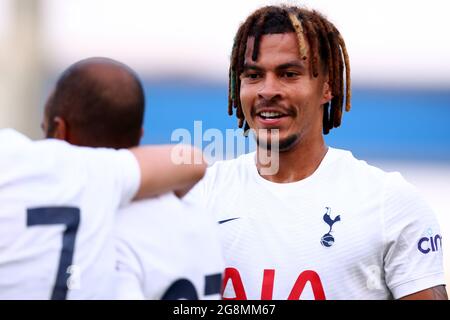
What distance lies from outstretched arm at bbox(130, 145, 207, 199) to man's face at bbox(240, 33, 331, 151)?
0.91 metres

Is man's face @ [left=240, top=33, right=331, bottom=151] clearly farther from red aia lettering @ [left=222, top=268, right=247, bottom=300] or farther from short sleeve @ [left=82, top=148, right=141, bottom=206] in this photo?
short sleeve @ [left=82, top=148, right=141, bottom=206]

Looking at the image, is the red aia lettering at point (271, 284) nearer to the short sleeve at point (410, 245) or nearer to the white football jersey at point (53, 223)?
the short sleeve at point (410, 245)

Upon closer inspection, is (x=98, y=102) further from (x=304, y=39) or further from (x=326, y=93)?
(x=326, y=93)

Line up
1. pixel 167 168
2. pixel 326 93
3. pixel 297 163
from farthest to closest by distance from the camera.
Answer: pixel 326 93, pixel 297 163, pixel 167 168

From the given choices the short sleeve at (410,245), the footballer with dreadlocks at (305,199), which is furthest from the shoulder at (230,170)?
the short sleeve at (410,245)

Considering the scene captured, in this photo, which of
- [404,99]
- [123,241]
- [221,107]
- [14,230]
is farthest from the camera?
[404,99]

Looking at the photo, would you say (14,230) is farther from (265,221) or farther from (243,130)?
(243,130)

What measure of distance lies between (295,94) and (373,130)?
215 inches

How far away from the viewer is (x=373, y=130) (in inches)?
362

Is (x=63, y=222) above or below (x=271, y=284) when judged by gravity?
above

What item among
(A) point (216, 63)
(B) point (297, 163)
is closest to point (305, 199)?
(B) point (297, 163)

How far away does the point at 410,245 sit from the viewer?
12.1ft

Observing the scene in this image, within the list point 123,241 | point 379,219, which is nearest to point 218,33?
point 379,219

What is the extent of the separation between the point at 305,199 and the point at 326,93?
0.53 meters
